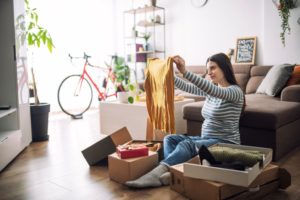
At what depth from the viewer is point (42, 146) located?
3029 mm

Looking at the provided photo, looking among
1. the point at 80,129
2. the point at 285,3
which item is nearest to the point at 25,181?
the point at 80,129

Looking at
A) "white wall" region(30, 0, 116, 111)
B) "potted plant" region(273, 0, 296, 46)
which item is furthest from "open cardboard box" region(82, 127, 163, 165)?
"white wall" region(30, 0, 116, 111)

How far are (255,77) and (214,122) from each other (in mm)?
2082

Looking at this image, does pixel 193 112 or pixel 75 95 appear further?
pixel 75 95

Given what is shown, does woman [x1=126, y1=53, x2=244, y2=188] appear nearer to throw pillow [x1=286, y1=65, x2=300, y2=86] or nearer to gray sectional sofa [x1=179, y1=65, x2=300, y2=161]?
gray sectional sofa [x1=179, y1=65, x2=300, y2=161]

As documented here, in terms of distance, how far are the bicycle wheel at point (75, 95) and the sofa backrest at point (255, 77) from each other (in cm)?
260

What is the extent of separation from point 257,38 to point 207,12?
3.05 feet

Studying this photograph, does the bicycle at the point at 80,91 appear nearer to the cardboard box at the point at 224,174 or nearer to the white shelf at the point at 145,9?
the white shelf at the point at 145,9

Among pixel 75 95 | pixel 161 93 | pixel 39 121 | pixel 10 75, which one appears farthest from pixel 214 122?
pixel 75 95

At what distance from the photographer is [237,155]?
5.53 ft

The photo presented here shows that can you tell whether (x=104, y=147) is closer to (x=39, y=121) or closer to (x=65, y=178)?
(x=65, y=178)

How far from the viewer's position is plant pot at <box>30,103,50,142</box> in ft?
10.4

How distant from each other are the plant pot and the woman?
1.65 metres

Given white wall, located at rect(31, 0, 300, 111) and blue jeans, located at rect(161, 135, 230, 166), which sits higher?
white wall, located at rect(31, 0, 300, 111)
